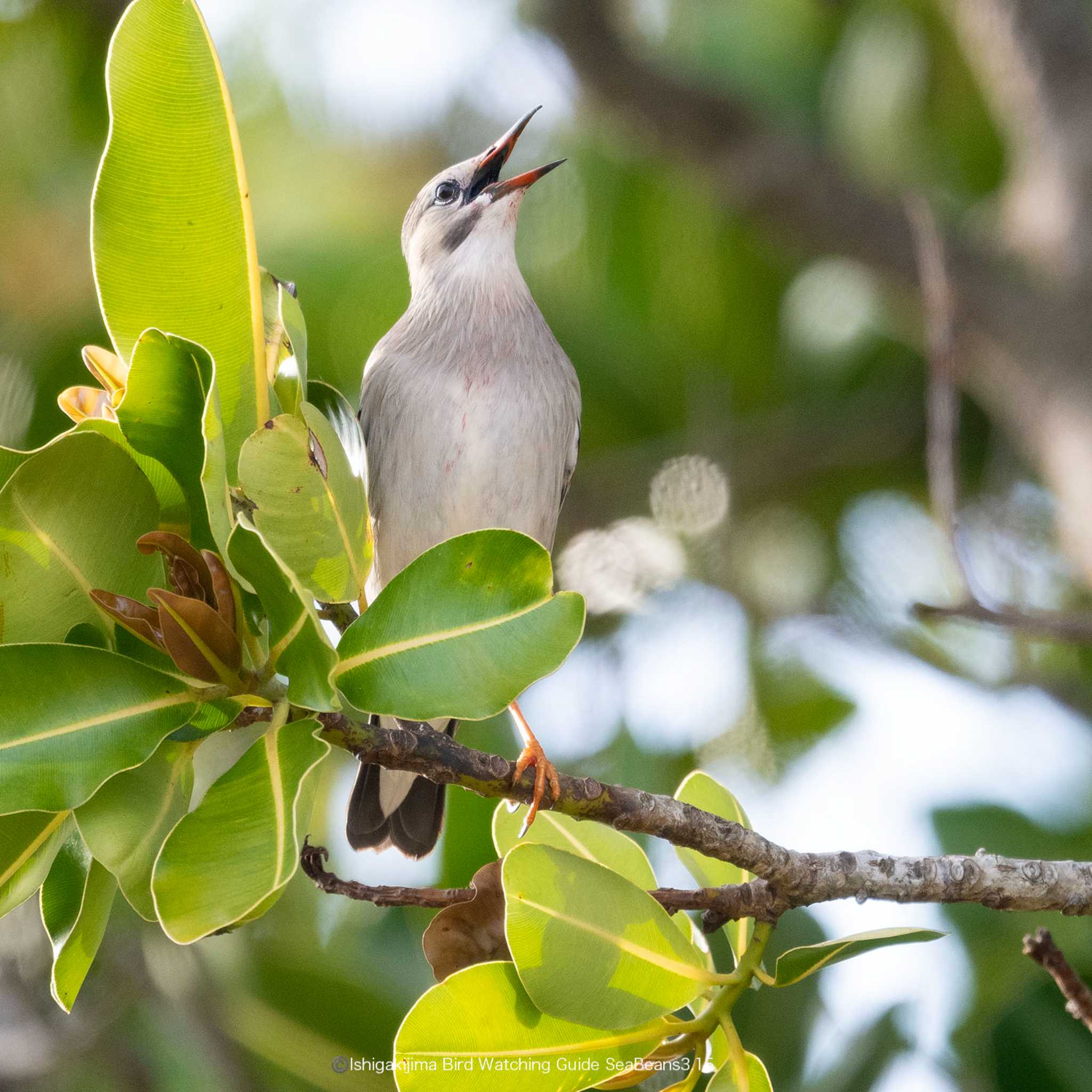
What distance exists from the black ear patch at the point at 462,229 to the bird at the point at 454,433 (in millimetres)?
173

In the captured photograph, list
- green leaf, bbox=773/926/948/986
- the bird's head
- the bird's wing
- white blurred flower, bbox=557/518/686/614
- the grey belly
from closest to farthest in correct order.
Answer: green leaf, bbox=773/926/948/986
the grey belly
the bird's wing
the bird's head
white blurred flower, bbox=557/518/686/614

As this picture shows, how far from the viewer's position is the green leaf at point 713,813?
88.9 inches

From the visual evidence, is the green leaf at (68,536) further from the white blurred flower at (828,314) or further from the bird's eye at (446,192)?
the white blurred flower at (828,314)

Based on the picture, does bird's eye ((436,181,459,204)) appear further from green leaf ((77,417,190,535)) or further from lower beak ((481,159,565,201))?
green leaf ((77,417,190,535))

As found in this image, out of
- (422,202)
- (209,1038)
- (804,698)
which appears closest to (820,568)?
(804,698)

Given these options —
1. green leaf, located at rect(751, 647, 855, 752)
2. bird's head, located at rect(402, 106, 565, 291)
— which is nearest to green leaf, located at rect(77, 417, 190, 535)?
bird's head, located at rect(402, 106, 565, 291)

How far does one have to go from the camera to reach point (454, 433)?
3100mm

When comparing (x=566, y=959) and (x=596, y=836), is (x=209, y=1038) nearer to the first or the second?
(x=596, y=836)

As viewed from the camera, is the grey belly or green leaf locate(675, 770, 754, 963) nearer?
green leaf locate(675, 770, 754, 963)

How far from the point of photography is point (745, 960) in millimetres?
1976

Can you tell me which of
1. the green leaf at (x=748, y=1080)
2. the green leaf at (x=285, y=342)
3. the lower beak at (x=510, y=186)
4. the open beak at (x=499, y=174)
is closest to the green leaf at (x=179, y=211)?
the green leaf at (x=285, y=342)

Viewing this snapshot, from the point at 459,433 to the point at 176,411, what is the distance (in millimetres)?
1443

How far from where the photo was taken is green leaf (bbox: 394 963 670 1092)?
73.5 inches

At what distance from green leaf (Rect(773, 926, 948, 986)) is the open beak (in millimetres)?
2223
